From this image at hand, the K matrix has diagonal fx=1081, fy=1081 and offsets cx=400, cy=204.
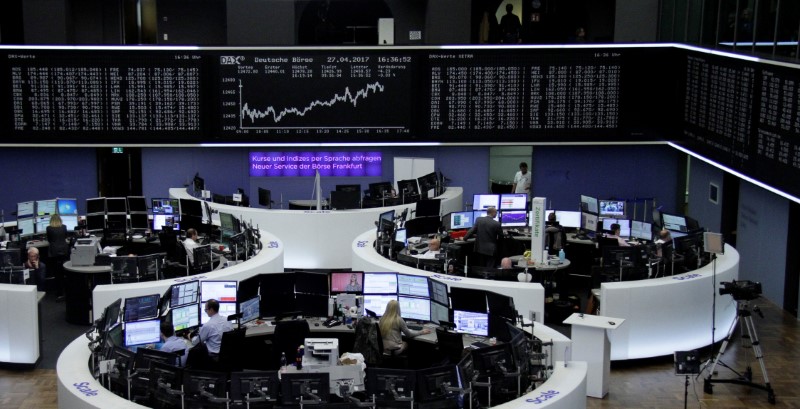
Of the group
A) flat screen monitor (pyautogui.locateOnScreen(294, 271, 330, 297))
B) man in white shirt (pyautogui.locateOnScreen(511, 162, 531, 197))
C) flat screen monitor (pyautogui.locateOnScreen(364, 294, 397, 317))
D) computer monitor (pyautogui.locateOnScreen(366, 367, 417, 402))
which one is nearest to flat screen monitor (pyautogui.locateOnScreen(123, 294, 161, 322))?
flat screen monitor (pyautogui.locateOnScreen(294, 271, 330, 297))

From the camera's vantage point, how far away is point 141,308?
10984mm

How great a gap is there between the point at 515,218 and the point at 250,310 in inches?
258

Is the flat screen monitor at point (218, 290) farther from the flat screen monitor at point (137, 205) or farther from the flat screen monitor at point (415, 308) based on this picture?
the flat screen monitor at point (137, 205)

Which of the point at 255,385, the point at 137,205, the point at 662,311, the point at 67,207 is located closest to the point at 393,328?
the point at 255,385

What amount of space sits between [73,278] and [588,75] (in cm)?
888

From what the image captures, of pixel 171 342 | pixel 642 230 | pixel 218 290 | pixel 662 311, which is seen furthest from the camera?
pixel 642 230

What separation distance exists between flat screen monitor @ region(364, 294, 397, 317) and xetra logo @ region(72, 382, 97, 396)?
3.57 metres

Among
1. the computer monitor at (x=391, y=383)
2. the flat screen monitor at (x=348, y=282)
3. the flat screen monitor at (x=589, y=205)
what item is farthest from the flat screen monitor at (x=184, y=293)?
the flat screen monitor at (x=589, y=205)

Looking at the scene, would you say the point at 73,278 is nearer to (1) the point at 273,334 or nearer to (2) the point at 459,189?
(1) the point at 273,334

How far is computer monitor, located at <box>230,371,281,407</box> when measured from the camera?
28.9 feet

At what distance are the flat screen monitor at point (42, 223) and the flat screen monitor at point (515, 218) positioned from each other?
276 inches

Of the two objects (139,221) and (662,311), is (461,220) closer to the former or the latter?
(662,311)

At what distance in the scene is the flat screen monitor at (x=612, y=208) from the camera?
1720cm

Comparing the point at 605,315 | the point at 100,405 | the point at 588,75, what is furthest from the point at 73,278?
the point at 588,75
